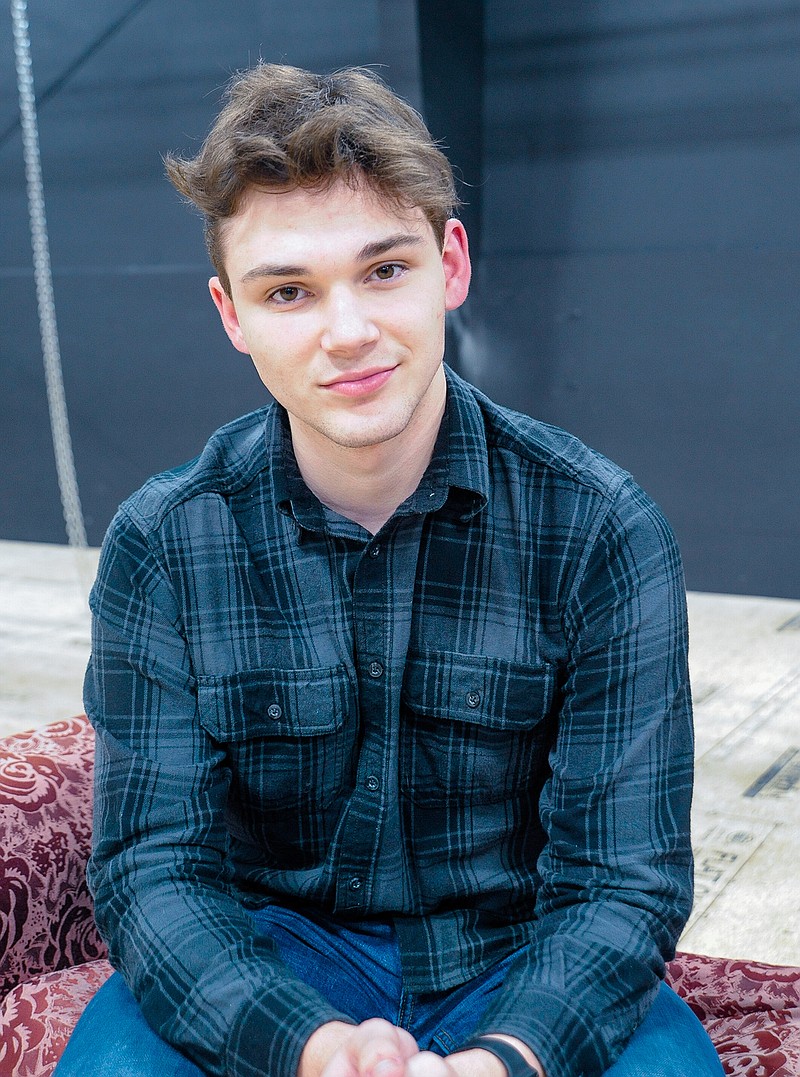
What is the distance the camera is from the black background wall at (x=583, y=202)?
413cm

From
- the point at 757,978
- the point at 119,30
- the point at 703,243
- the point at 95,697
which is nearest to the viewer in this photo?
the point at 95,697

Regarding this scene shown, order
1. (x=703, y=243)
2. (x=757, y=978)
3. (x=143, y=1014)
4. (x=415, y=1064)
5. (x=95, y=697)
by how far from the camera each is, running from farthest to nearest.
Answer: (x=703, y=243), (x=757, y=978), (x=95, y=697), (x=143, y=1014), (x=415, y=1064)

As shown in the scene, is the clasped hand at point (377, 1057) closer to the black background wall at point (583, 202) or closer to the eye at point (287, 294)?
the eye at point (287, 294)

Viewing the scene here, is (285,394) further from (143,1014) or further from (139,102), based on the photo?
(139,102)

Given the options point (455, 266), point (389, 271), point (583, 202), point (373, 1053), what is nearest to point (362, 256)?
point (389, 271)

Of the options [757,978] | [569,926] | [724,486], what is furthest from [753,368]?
[569,926]

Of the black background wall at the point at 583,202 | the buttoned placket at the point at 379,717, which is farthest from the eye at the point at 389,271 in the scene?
the black background wall at the point at 583,202

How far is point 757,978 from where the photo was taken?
1.33 meters

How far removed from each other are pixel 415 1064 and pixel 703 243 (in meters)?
3.77

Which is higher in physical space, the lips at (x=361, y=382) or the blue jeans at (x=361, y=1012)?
the lips at (x=361, y=382)

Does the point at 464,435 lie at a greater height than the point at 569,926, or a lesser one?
greater

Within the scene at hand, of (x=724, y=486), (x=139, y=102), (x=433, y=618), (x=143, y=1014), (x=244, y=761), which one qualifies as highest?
(x=139, y=102)

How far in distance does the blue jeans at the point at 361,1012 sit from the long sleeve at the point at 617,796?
41 mm

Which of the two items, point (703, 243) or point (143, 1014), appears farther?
point (703, 243)
